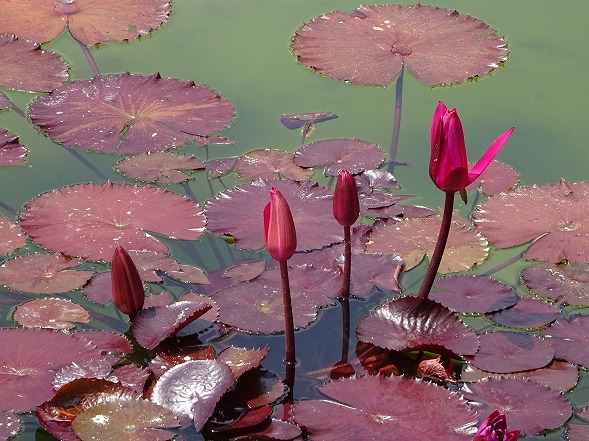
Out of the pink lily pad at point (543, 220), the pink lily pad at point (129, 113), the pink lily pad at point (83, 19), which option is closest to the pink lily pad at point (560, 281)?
the pink lily pad at point (543, 220)

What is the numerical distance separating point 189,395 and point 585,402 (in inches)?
42.7

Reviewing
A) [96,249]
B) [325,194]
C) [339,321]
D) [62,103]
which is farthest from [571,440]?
[62,103]

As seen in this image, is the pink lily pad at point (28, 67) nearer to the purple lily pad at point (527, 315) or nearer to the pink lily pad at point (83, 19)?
the pink lily pad at point (83, 19)

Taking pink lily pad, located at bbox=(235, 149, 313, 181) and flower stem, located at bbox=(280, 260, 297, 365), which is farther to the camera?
pink lily pad, located at bbox=(235, 149, 313, 181)

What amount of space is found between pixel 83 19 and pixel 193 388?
2466mm

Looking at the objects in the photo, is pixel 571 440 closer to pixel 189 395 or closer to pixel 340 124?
pixel 189 395

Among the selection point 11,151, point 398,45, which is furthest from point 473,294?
point 11,151

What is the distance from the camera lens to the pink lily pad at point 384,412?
2.13m

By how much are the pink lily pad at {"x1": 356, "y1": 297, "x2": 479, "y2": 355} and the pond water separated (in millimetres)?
171

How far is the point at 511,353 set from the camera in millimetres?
2494

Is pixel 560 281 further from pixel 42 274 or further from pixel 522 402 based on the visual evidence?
pixel 42 274

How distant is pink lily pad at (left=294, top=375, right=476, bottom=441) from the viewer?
213 centimetres

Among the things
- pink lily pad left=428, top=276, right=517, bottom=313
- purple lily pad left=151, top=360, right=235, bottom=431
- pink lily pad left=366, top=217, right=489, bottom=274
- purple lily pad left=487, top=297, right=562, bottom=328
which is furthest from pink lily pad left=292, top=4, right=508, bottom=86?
purple lily pad left=151, top=360, right=235, bottom=431

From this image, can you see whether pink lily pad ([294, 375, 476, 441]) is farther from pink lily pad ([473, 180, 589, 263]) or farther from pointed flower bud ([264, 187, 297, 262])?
pink lily pad ([473, 180, 589, 263])
